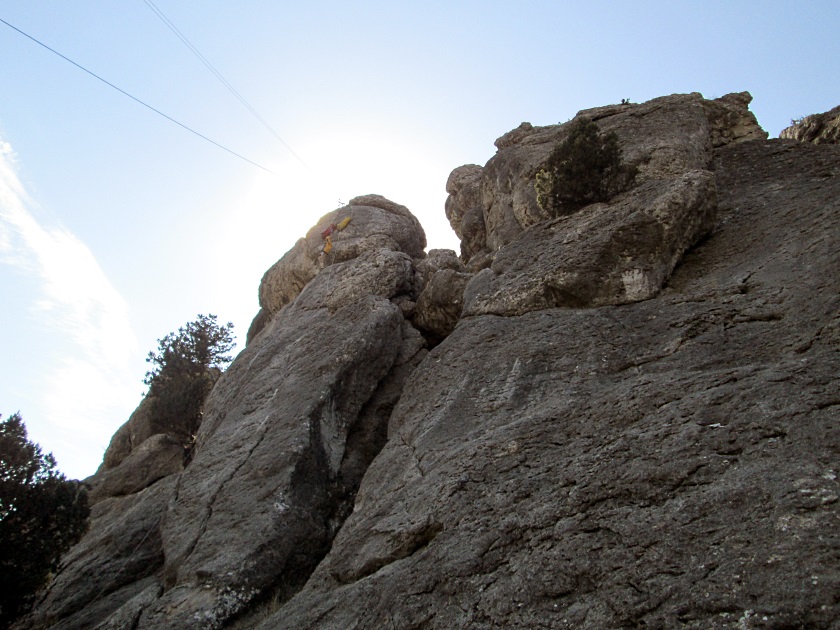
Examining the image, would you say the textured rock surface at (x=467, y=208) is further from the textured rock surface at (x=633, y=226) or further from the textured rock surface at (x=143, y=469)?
the textured rock surface at (x=143, y=469)

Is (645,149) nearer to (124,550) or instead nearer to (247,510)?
(247,510)

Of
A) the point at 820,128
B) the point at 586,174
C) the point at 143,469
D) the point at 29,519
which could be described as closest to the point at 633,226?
the point at 586,174

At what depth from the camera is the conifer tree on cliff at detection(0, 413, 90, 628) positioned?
13.1 metres

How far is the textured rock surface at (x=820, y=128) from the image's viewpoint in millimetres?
16406

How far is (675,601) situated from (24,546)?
14.1 m

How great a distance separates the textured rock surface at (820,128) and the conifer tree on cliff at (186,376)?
2080 cm

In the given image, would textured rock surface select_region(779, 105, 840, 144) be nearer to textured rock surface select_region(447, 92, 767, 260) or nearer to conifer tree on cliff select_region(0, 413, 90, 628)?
textured rock surface select_region(447, 92, 767, 260)

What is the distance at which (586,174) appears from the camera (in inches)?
560

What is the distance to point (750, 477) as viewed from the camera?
596 cm

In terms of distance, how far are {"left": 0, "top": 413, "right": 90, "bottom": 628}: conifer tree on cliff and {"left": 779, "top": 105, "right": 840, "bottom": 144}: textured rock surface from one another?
829 inches

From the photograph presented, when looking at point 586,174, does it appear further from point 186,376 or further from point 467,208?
point 186,376

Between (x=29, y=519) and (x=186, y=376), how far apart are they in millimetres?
11397

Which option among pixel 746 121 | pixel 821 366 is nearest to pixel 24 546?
pixel 821 366

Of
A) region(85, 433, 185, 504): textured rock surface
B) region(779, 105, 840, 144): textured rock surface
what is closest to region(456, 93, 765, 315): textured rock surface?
region(779, 105, 840, 144): textured rock surface
